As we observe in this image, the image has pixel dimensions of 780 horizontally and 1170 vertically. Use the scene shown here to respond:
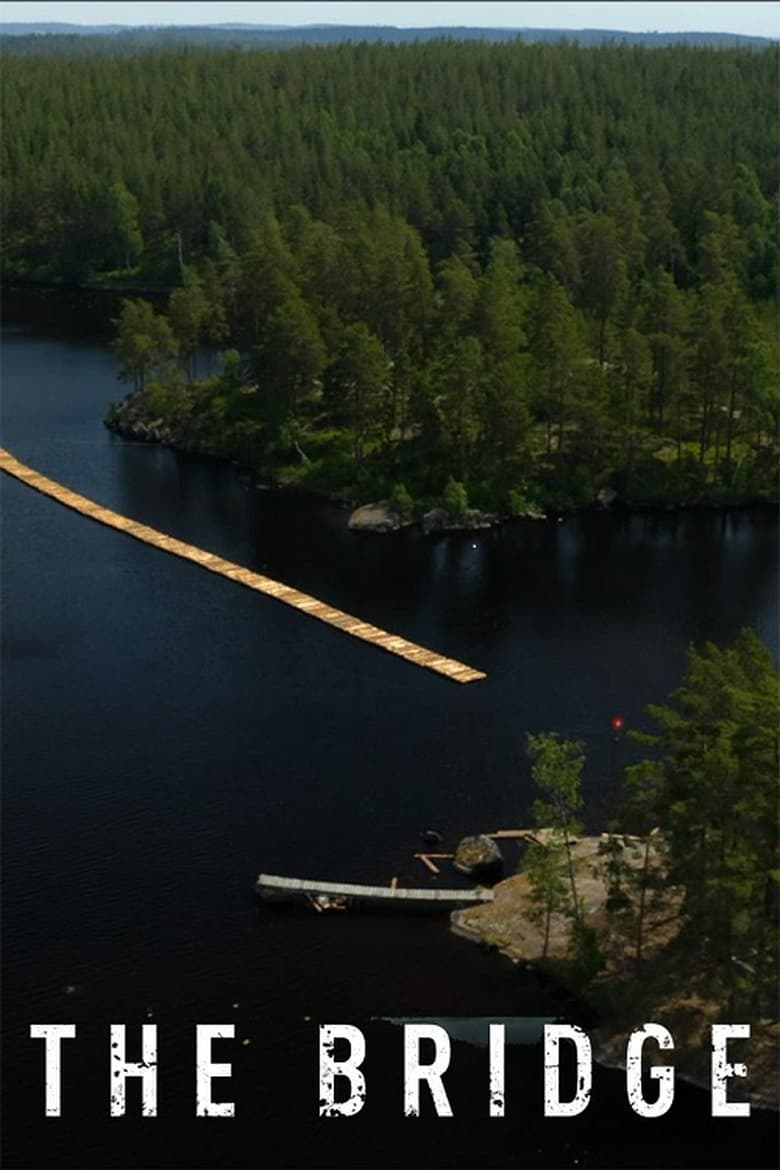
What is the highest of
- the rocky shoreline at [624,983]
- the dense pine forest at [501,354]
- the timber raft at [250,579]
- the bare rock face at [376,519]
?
the dense pine forest at [501,354]

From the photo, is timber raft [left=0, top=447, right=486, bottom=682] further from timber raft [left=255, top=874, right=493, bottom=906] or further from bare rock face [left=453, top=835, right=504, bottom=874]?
timber raft [left=255, top=874, right=493, bottom=906]

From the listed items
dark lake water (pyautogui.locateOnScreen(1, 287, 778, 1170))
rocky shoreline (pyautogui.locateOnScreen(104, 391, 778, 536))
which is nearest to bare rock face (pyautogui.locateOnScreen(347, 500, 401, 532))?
rocky shoreline (pyautogui.locateOnScreen(104, 391, 778, 536))

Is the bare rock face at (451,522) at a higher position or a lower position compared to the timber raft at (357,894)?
higher

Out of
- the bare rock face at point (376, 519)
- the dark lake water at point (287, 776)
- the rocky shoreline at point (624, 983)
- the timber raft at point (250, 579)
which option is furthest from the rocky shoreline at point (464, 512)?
the rocky shoreline at point (624, 983)

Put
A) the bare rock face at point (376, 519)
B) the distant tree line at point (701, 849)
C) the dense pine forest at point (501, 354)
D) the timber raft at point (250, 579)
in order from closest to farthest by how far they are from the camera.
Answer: the distant tree line at point (701, 849)
the timber raft at point (250, 579)
the bare rock face at point (376, 519)
the dense pine forest at point (501, 354)

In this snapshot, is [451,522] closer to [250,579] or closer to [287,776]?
[250,579]

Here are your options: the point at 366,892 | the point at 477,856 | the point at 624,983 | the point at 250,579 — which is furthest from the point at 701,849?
the point at 250,579

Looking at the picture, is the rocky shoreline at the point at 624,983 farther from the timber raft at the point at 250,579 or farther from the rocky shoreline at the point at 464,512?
the rocky shoreline at the point at 464,512
